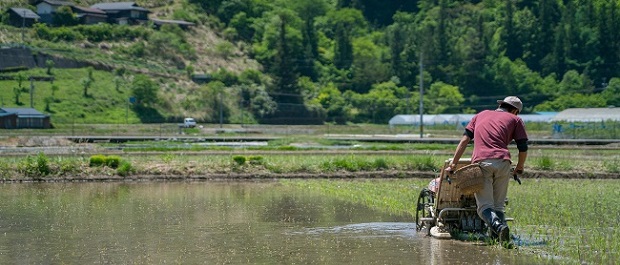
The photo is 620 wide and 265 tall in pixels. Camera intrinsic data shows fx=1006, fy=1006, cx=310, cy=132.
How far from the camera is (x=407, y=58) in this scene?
114 metres

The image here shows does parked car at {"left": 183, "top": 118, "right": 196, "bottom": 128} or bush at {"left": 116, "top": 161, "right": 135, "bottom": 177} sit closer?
bush at {"left": 116, "top": 161, "right": 135, "bottom": 177}

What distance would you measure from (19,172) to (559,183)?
15.1 metres

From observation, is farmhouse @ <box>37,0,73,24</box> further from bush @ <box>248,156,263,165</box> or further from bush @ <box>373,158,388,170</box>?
bush @ <box>373,158,388,170</box>

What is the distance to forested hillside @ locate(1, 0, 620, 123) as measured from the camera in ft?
320

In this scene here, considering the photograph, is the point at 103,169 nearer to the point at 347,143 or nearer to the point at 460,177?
the point at 460,177

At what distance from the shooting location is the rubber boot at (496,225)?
42.8 feet

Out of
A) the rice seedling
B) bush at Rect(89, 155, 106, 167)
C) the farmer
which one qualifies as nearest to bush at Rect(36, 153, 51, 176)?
bush at Rect(89, 155, 106, 167)

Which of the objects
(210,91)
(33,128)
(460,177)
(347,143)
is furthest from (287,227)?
(210,91)

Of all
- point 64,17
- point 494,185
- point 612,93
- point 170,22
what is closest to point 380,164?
point 494,185

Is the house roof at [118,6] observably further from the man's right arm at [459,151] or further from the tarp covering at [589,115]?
the man's right arm at [459,151]

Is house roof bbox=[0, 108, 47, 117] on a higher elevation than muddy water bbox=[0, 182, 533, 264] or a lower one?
higher

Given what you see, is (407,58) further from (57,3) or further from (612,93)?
(57,3)

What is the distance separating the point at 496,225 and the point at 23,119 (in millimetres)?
60174

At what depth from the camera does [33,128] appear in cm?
6794
